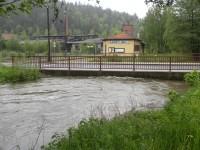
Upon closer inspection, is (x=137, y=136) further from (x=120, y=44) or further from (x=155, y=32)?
(x=155, y=32)

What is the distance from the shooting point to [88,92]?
17.1m

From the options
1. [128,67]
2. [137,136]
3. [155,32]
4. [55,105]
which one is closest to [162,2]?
[137,136]

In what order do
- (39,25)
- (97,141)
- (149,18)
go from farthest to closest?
(39,25) < (149,18) < (97,141)

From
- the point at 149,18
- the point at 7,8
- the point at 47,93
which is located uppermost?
the point at 149,18

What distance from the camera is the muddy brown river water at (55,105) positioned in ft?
29.5

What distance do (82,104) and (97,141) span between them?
7645 millimetres

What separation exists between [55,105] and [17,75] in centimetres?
995

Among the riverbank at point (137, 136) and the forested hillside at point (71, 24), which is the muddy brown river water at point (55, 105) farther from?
the forested hillside at point (71, 24)

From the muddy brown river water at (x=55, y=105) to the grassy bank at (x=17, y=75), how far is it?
307 centimetres

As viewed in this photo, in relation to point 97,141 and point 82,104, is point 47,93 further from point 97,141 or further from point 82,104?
point 97,141

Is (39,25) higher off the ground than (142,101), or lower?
higher

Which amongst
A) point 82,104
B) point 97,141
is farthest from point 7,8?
point 82,104

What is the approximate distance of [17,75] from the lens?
74.6 ft

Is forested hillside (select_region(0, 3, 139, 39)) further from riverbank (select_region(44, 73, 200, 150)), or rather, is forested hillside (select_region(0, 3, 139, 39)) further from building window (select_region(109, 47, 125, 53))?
riverbank (select_region(44, 73, 200, 150))
